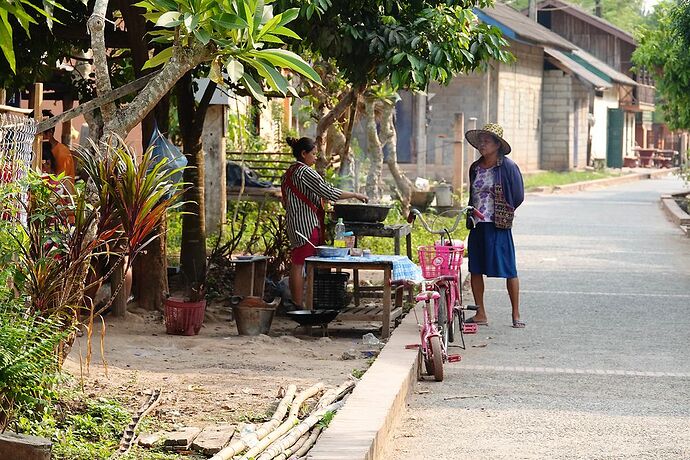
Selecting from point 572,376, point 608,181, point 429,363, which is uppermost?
point 608,181

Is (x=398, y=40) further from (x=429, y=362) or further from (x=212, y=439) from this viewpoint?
(x=212, y=439)

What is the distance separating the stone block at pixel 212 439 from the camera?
6.41 meters

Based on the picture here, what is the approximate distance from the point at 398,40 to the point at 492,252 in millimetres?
2196

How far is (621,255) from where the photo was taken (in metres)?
18.7

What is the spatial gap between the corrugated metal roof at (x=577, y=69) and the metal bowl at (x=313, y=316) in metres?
35.3

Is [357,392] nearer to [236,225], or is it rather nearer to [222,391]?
[222,391]

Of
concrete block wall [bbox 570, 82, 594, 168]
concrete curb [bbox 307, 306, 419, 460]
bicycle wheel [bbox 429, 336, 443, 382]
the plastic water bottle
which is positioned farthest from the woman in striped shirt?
concrete block wall [bbox 570, 82, 594, 168]

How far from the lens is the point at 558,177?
43.1 m

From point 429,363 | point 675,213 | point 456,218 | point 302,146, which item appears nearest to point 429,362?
point 429,363

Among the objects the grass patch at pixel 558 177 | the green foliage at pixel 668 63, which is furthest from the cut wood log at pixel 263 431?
the grass patch at pixel 558 177

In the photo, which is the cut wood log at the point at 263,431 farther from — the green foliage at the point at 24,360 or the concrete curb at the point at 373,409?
the green foliage at the point at 24,360

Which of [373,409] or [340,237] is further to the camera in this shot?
[340,237]

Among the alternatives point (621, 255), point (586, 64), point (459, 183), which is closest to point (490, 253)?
point (621, 255)

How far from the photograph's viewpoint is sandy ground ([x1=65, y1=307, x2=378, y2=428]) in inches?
295
